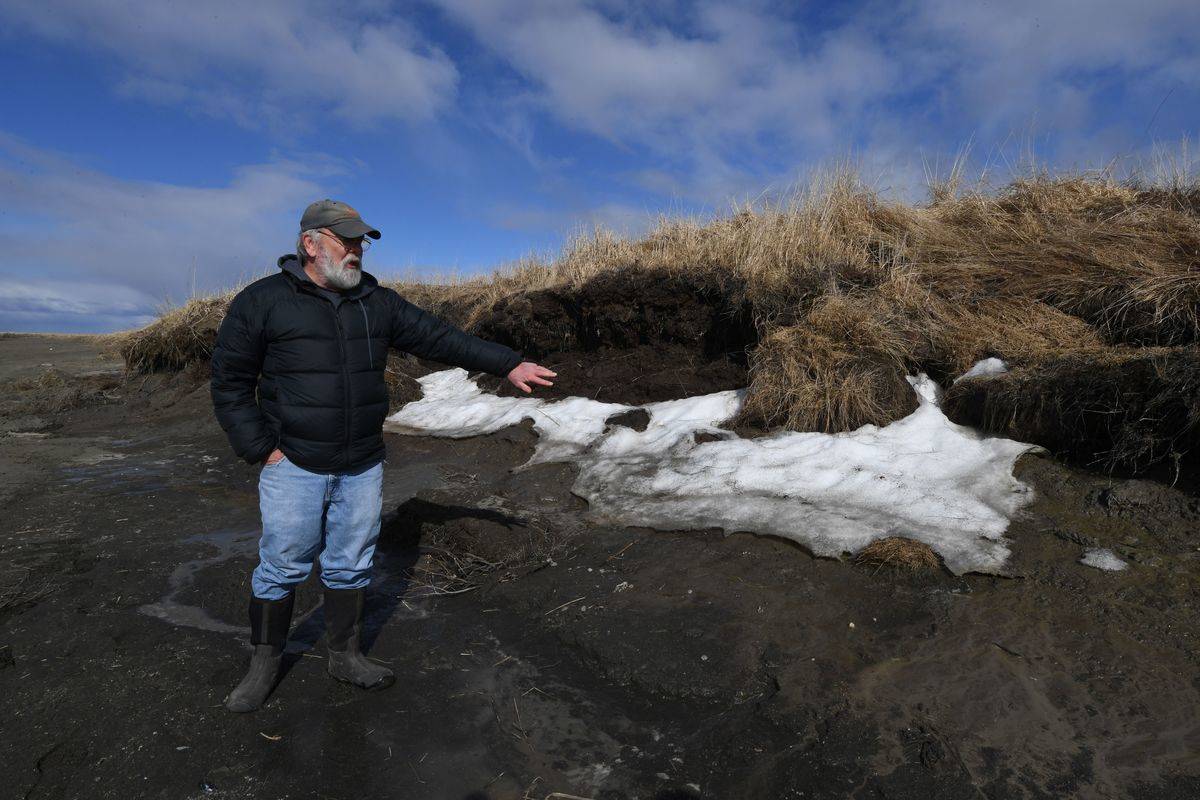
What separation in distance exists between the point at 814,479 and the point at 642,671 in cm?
241

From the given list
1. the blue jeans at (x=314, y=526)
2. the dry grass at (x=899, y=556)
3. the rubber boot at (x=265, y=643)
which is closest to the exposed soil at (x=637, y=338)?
the dry grass at (x=899, y=556)

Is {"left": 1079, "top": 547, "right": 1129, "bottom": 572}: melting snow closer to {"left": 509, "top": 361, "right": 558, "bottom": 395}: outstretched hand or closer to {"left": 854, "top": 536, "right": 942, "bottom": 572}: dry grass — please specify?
{"left": 854, "top": 536, "right": 942, "bottom": 572}: dry grass

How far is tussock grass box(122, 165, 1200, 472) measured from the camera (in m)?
5.79

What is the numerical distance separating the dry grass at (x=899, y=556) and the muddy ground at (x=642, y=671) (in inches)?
2.9

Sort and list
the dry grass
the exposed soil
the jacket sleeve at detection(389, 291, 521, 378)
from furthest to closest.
A: the exposed soil
the dry grass
the jacket sleeve at detection(389, 291, 521, 378)

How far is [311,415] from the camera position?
9.87ft

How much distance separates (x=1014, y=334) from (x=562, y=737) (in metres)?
5.22

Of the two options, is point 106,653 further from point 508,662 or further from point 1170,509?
point 1170,509

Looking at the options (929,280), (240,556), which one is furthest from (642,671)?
(929,280)

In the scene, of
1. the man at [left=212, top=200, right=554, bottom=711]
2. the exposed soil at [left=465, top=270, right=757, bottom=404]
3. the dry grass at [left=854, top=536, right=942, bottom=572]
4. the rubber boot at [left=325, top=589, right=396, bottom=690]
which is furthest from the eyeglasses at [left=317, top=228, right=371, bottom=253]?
the exposed soil at [left=465, top=270, right=757, bottom=404]

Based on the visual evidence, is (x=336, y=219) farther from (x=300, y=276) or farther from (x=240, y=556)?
(x=240, y=556)

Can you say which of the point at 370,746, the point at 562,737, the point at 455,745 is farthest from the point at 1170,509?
the point at 370,746

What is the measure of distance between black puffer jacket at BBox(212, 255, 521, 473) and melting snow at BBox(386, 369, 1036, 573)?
2474 millimetres

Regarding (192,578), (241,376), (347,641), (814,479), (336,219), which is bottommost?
(192,578)
